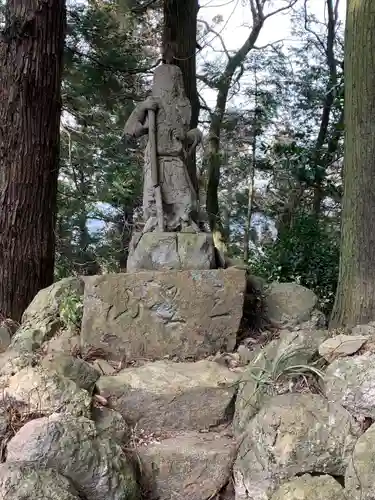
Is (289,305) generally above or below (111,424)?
above

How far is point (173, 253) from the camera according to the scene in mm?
3533

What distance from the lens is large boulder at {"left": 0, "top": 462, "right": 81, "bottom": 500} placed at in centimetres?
207

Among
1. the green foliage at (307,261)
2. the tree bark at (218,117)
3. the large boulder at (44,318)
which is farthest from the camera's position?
the tree bark at (218,117)

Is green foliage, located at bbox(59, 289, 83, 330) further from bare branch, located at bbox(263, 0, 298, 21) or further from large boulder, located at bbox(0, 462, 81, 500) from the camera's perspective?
bare branch, located at bbox(263, 0, 298, 21)

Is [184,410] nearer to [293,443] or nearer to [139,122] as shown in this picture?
[293,443]

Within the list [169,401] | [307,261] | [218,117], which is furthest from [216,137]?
[169,401]

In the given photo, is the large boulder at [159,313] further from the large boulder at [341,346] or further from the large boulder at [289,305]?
the large boulder at [341,346]

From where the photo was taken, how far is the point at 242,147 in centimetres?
975

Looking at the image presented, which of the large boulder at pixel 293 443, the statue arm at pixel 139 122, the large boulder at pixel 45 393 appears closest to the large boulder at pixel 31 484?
the large boulder at pixel 45 393

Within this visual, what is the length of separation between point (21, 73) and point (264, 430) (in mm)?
3532

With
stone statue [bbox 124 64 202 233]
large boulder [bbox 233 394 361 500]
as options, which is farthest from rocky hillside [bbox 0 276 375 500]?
stone statue [bbox 124 64 202 233]

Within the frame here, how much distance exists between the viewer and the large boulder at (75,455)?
89.7 inches

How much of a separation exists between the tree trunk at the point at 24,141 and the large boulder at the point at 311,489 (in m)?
2.88

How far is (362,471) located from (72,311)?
2.05 m
